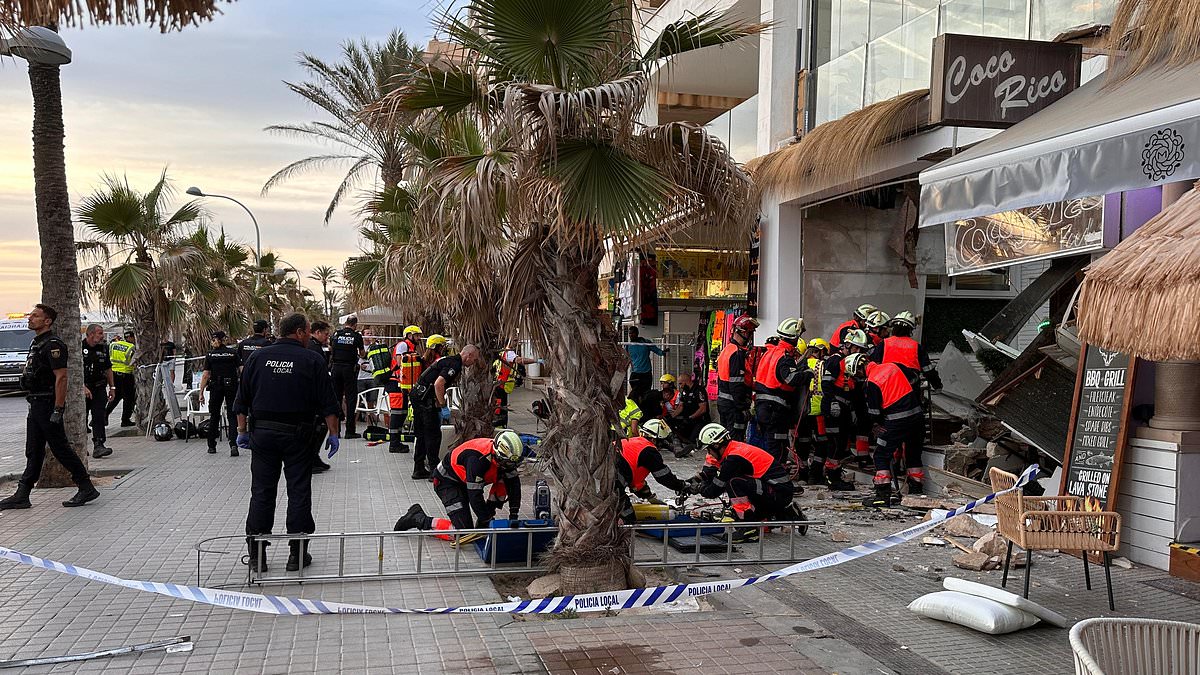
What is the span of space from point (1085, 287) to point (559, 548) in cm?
362

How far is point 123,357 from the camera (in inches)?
656

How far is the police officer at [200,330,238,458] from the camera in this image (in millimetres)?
13398

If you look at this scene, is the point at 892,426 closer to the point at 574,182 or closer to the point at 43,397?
the point at 574,182

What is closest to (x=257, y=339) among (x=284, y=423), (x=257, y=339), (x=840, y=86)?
(x=257, y=339)

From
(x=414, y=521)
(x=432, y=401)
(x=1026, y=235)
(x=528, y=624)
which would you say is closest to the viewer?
(x=528, y=624)

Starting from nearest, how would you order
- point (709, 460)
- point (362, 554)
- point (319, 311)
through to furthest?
point (362, 554)
point (709, 460)
point (319, 311)

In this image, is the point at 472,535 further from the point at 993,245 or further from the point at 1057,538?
the point at 993,245

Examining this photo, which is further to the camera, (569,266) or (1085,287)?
(569,266)

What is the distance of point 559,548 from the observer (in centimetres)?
621

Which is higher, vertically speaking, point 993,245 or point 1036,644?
point 993,245

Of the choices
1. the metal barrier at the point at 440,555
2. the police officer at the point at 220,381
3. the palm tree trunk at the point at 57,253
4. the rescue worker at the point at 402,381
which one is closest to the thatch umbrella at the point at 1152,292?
the metal barrier at the point at 440,555

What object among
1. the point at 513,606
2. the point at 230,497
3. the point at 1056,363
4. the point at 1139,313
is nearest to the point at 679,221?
the point at 513,606

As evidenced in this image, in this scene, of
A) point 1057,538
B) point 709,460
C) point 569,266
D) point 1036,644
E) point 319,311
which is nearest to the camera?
point 1036,644

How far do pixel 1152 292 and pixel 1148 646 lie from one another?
4.83ft
